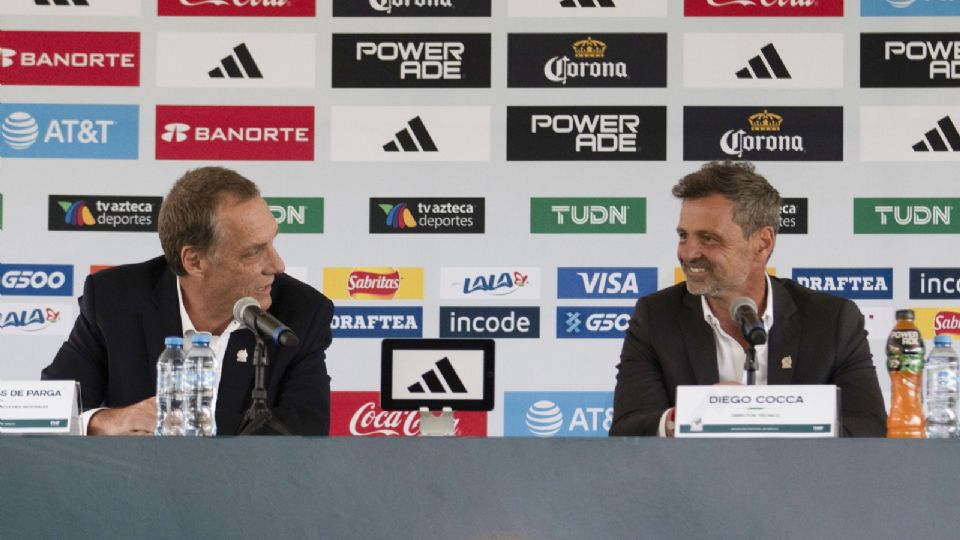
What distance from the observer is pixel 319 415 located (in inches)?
122

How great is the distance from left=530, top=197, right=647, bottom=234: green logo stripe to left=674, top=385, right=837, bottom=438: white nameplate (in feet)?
9.32

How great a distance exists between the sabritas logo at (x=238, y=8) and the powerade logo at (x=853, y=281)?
213 centimetres

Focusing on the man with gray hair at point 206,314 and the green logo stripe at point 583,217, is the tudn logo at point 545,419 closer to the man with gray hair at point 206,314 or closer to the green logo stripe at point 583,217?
the green logo stripe at point 583,217

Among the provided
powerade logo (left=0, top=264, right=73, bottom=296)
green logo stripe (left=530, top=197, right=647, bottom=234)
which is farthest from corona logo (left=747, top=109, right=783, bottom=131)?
powerade logo (left=0, top=264, right=73, bottom=296)

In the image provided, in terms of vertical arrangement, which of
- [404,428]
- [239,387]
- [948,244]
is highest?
[948,244]

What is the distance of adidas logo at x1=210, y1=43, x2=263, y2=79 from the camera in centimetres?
505

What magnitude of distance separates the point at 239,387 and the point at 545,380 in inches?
78.2

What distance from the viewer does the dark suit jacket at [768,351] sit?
10.3 ft

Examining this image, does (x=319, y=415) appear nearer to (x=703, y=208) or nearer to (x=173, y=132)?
(x=703, y=208)

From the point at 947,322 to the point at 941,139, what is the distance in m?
0.69

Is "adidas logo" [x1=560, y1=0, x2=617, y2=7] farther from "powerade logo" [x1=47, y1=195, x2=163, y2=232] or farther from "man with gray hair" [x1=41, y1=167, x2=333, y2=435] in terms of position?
"man with gray hair" [x1=41, y1=167, x2=333, y2=435]

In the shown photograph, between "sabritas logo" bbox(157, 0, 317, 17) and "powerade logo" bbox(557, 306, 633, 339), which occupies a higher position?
"sabritas logo" bbox(157, 0, 317, 17)

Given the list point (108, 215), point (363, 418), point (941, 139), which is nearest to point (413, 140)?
point (363, 418)

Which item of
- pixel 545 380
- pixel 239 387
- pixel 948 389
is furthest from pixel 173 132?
pixel 948 389
